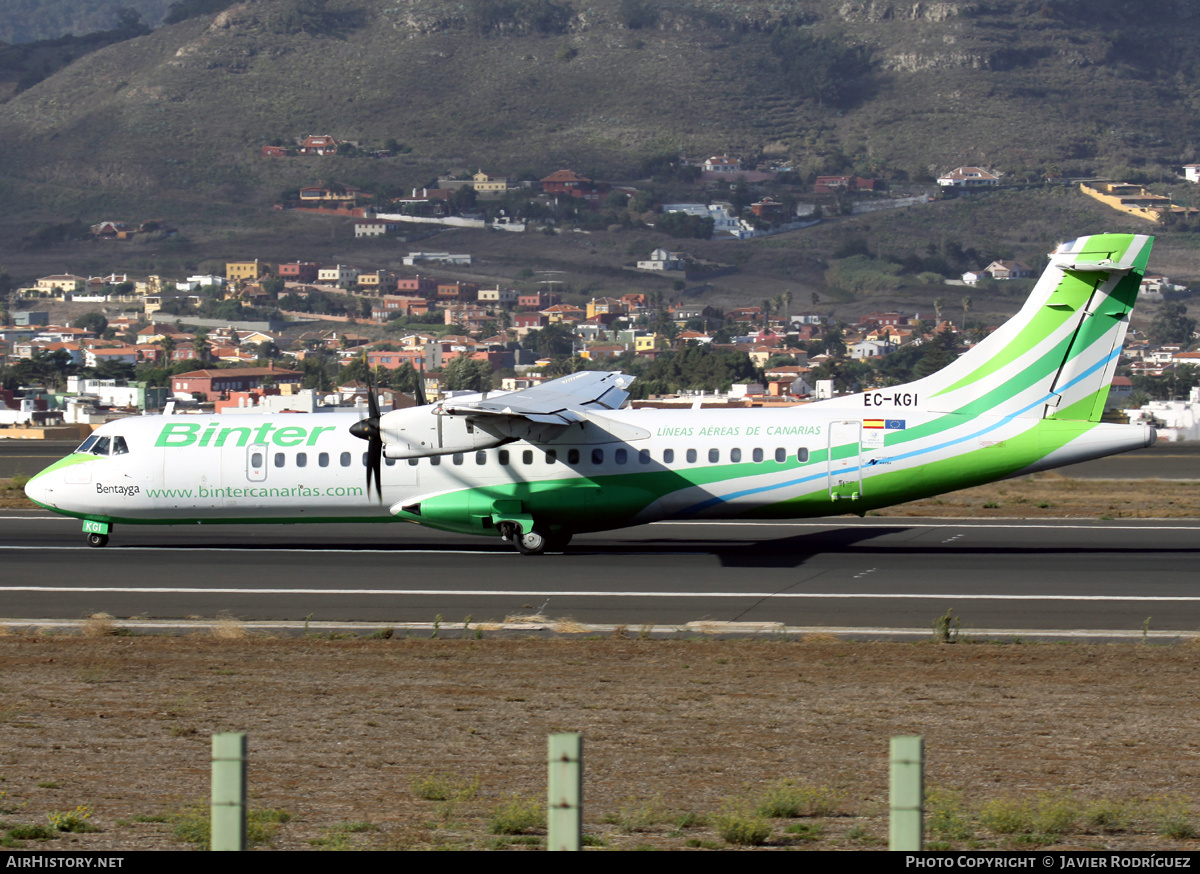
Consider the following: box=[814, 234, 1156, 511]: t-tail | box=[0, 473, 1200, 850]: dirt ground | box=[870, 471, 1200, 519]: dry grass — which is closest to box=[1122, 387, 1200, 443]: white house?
box=[870, 471, 1200, 519]: dry grass

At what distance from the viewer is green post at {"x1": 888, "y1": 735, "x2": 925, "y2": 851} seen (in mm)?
7562

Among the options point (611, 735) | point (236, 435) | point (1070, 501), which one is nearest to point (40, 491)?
point (236, 435)

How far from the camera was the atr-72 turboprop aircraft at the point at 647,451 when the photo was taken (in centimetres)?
3031

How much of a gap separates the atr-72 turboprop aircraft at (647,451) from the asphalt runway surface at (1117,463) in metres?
23.5

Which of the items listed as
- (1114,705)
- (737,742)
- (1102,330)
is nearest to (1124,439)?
(1102,330)

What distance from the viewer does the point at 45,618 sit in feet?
79.7

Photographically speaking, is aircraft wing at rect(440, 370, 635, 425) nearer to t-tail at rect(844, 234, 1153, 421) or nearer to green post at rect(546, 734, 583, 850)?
t-tail at rect(844, 234, 1153, 421)

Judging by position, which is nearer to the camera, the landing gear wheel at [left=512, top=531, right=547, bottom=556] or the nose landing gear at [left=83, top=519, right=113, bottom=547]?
the landing gear wheel at [left=512, top=531, right=547, bottom=556]

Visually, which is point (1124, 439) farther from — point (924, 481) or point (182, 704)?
point (182, 704)

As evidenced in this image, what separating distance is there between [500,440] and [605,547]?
4421mm

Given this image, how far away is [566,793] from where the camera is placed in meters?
7.76

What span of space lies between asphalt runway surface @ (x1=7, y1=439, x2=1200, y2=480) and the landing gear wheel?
2847 centimetres

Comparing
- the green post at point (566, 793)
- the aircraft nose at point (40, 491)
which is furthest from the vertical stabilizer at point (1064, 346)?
the green post at point (566, 793)

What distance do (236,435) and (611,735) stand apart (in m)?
20.4
